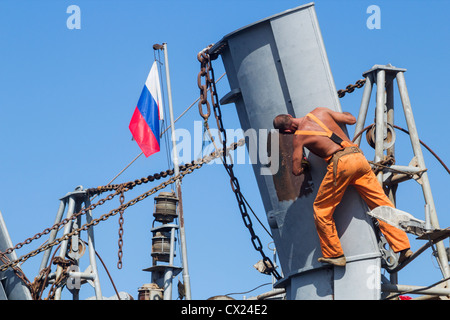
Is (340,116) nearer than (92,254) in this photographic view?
Yes

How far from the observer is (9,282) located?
15047 mm

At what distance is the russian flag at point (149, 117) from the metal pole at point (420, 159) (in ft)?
21.9

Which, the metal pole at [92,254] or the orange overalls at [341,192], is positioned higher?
the metal pole at [92,254]

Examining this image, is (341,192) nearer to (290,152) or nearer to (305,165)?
(305,165)

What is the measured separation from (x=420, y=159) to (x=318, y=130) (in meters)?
1.71

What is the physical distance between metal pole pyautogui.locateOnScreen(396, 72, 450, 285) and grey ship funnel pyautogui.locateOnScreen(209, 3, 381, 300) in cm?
111

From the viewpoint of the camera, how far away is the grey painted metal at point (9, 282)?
14922 mm

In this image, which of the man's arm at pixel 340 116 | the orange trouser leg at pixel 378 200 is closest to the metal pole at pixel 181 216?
the orange trouser leg at pixel 378 200

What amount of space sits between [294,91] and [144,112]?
275 inches

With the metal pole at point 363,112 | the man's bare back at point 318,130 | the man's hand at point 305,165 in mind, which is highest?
the metal pole at point 363,112

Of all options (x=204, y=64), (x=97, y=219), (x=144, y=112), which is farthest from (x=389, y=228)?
(x=144, y=112)

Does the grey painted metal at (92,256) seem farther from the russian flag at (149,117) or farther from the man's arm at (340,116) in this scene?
the man's arm at (340,116)

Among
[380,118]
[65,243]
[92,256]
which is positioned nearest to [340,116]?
[380,118]
